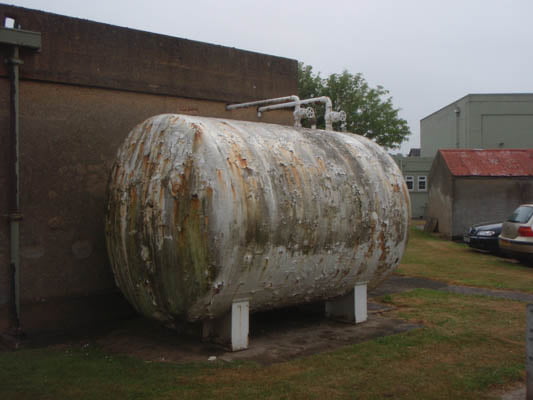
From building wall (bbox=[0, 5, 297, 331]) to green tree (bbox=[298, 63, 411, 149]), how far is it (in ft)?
91.7

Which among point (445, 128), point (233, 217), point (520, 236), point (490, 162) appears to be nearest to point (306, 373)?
point (233, 217)

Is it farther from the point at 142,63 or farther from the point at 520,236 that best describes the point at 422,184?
the point at 142,63

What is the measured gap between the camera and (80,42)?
7438mm

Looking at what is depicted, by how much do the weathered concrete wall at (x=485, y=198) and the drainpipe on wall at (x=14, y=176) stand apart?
15.9 m

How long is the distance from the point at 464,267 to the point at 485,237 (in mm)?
3085

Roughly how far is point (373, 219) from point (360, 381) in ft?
8.11

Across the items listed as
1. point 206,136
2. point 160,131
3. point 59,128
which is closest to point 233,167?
point 206,136

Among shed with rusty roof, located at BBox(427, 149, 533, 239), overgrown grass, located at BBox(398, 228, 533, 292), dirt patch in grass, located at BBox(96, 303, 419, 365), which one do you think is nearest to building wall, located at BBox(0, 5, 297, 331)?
dirt patch in grass, located at BBox(96, 303, 419, 365)

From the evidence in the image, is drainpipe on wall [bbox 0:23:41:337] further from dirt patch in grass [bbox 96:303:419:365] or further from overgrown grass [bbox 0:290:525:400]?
dirt patch in grass [bbox 96:303:419:365]

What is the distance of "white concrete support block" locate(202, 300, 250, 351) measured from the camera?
621 centimetres

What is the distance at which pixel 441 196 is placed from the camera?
20.7m

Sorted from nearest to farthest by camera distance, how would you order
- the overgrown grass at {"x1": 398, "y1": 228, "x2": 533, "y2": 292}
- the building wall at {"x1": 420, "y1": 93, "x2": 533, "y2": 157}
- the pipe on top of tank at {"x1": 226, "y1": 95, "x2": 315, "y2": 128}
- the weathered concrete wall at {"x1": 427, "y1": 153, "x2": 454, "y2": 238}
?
the pipe on top of tank at {"x1": 226, "y1": 95, "x2": 315, "y2": 128} → the overgrown grass at {"x1": 398, "y1": 228, "x2": 533, "y2": 292} → the weathered concrete wall at {"x1": 427, "y1": 153, "x2": 454, "y2": 238} → the building wall at {"x1": 420, "y1": 93, "x2": 533, "y2": 157}

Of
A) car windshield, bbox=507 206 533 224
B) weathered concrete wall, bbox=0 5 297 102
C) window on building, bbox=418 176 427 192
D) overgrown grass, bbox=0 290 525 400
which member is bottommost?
overgrown grass, bbox=0 290 525 400

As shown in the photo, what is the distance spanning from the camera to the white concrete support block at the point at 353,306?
7.63 m
